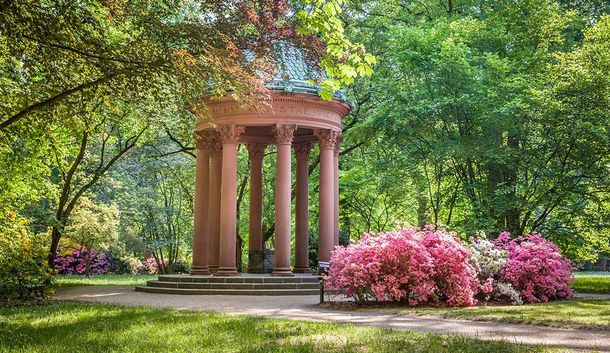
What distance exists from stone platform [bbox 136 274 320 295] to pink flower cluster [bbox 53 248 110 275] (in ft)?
74.0

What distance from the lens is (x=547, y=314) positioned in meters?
12.5

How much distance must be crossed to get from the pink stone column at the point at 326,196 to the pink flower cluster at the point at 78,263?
24342 mm

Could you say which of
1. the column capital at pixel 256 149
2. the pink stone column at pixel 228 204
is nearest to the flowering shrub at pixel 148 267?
the column capital at pixel 256 149

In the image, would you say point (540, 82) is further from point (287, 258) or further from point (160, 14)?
point (160, 14)

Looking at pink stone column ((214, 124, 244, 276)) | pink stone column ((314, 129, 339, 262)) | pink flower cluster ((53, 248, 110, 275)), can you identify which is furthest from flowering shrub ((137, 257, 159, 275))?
pink stone column ((314, 129, 339, 262))

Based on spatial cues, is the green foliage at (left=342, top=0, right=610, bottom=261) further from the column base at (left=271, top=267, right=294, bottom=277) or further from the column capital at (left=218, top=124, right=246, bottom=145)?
the column base at (left=271, top=267, right=294, bottom=277)

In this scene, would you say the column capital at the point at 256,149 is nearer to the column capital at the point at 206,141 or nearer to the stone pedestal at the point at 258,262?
the column capital at the point at 206,141

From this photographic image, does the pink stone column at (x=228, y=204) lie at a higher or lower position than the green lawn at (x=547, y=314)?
higher

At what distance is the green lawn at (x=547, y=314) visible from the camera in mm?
11097

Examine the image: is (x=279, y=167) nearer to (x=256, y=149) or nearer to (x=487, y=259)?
(x=256, y=149)

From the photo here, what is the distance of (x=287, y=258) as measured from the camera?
22.2 meters

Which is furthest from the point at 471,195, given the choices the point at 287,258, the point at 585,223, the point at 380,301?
the point at 380,301

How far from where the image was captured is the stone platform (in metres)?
20.5

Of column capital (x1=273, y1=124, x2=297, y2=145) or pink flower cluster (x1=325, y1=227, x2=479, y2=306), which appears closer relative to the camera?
pink flower cluster (x1=325, y1=227, x2=479, y2=306)
